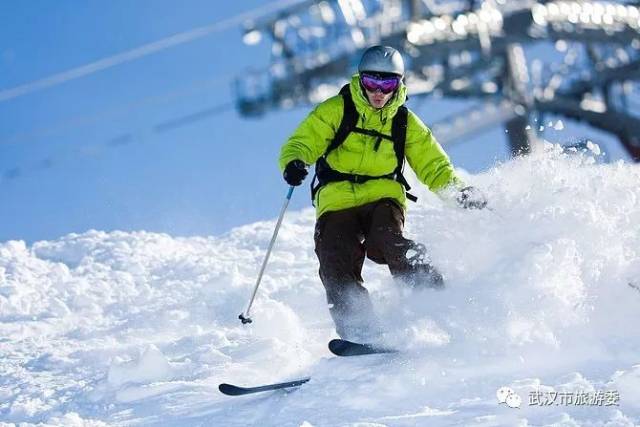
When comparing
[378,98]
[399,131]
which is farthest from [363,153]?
[378,98]

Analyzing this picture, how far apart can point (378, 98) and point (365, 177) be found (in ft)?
2.05

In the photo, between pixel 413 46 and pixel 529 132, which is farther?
pixel 529 132

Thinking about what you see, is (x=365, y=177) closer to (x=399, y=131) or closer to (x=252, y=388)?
(x=399, y=131)

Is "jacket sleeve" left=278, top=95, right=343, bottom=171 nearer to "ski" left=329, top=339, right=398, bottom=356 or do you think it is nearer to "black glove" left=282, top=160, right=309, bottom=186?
"black glove" left=282, top=160, right=309, bottom=186

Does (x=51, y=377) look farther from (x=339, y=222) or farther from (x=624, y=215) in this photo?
(x=624, y=215)

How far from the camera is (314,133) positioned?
654 centimetres

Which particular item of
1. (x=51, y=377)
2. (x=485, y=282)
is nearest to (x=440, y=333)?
(x=485, y=282)

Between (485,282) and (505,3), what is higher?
(505,3)

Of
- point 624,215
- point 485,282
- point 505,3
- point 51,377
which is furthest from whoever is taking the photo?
point 505,3

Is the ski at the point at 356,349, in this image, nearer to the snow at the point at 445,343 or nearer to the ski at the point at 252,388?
the snow at the point at 445,343

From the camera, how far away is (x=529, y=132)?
2384 cm

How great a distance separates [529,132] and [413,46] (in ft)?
16.3

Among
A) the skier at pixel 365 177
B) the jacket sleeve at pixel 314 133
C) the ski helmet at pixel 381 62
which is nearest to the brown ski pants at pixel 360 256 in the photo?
the skier at pixel 365 177

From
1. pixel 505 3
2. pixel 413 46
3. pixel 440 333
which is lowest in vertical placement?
pixel 440 333
